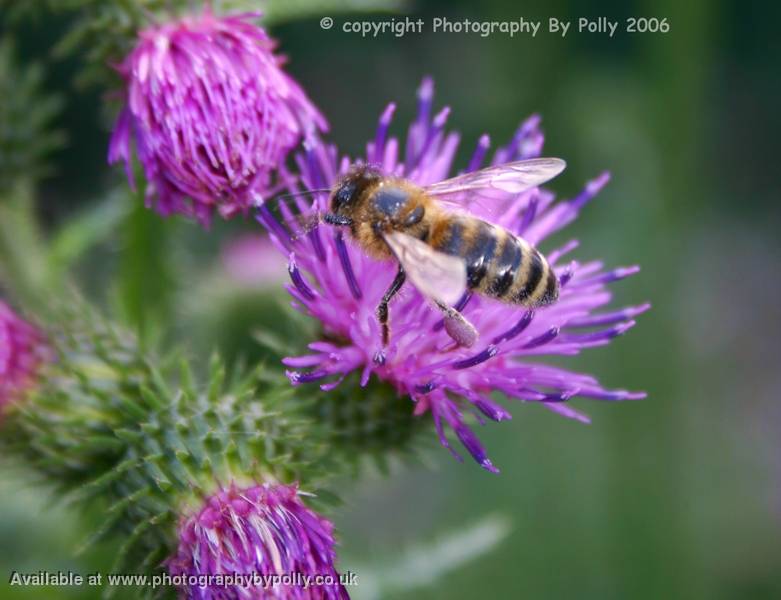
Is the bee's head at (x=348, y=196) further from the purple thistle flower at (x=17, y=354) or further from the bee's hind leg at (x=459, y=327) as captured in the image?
the purple thistle flower at (x=17, y=354)

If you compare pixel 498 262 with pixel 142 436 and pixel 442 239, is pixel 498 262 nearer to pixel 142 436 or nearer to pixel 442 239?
pixel 442 239

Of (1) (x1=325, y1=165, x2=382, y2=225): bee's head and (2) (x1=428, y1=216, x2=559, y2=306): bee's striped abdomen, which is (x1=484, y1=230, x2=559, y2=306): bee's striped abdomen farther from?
(1) (x1=325, y1=165, x2=382, y2=225): bee's head

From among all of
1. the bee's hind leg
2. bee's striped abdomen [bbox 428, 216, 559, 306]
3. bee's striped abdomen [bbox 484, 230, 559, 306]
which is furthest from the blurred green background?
the bee's hind leg

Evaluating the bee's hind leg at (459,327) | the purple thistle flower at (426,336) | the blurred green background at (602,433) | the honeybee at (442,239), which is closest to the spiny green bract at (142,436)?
the purple thistle flower at (426,336)

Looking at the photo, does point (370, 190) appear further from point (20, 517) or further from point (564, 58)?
point (564, 58)

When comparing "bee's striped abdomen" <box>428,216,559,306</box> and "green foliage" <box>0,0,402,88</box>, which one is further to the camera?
"green foliage" <box>0,0,402,88</box>

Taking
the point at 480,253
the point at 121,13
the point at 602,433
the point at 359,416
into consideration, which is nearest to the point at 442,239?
the point at 480,253

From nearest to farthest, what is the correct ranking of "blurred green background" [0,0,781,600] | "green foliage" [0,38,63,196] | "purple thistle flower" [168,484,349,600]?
1. "purple thistle flower" [168,484,349,600]
2. "green foliage" [0,38,63,196]
3. "blurred green background" [0,0,781,600]
